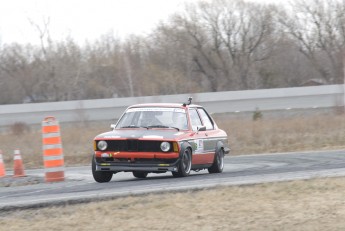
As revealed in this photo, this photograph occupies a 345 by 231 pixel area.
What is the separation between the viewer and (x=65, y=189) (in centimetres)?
1194

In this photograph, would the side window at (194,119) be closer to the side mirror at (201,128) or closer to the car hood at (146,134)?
the side mirror at (201,128)

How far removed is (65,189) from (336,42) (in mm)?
59872

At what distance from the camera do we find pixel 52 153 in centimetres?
1397

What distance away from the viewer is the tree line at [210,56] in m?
67.2

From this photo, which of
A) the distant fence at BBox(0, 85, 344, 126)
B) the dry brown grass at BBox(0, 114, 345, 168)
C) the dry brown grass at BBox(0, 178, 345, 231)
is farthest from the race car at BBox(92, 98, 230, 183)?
the distant fence at BBox(0, 85, 344, 126)

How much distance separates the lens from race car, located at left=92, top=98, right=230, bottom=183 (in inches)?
511

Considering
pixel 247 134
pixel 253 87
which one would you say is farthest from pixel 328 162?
pixel 253 87

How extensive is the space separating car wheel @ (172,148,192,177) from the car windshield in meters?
0.59

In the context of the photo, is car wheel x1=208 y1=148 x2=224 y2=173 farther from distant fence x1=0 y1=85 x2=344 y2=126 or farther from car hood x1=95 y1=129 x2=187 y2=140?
distant fence x1=0 y1=85 x2=344 y2=126

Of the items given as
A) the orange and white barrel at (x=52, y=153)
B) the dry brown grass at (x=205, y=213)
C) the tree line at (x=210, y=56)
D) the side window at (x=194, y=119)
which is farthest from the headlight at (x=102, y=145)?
the tree line at (x=210, y=56)

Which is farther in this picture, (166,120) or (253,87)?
(253,87)

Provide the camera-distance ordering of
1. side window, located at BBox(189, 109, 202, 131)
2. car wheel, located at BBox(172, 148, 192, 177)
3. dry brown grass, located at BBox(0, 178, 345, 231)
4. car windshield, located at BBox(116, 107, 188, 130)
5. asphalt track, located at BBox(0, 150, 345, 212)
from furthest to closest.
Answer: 1. side window, located at BBox(189, 109, 202, 131)
2. car windshield, located at BBox(116, 107, 188, 130)
3. car wheel, located at BBox(172, 148, 192, 177)
4. asphalt track, located at BBox(0, 150, 345, 212)
5. dry brown grass, located at BBox(0, 178, 345, 231)

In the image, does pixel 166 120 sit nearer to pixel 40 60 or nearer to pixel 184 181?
pixel 184 181

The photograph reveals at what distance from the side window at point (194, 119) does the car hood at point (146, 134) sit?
0.68 metres
